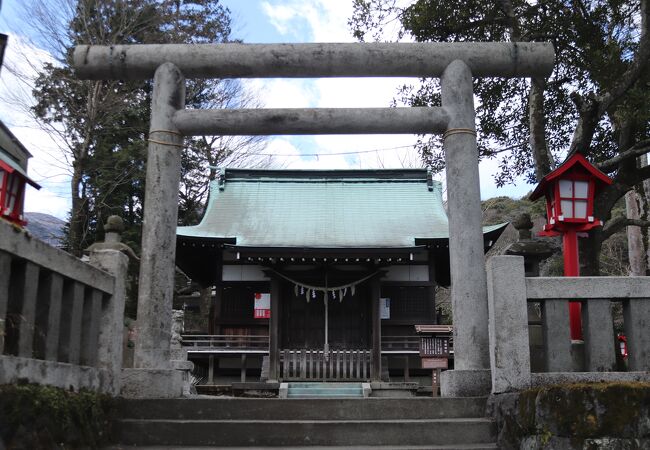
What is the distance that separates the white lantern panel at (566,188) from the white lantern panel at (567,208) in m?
0.08

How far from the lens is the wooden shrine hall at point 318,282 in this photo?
575 inches

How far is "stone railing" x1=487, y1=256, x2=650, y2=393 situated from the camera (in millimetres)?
5195

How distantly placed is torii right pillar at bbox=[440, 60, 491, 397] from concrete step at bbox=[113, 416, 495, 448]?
3.59 feet

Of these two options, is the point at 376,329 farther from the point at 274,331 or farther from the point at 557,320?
the point at 557,320

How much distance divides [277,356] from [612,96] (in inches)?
364

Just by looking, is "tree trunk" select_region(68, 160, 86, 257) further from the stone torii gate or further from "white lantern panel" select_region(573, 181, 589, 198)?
"white lantern panel" select_region(573, 181, 589, 198)

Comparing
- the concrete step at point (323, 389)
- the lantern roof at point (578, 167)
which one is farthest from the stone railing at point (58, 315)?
the concrete step at point (323, 389)

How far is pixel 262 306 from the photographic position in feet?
52.1

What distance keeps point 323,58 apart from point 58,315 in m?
4.13

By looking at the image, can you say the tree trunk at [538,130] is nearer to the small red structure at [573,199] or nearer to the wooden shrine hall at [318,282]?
the small red structure at [573,199]

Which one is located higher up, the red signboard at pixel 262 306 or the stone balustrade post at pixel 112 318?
the red signboard at pixel 262 306

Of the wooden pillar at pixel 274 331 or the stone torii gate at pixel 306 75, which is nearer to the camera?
the stone torii gate at pixel 306 75

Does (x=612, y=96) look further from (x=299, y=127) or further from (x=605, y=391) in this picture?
(x=605, y=391)

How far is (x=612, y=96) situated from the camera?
953 centimetres
